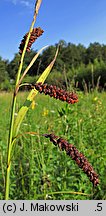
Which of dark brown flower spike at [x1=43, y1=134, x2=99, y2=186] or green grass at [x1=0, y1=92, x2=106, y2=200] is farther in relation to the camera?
green grass at [x1=0, y1=92, x2=106, y2=200]

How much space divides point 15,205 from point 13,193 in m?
1.28

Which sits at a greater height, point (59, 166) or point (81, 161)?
point (81, 161)

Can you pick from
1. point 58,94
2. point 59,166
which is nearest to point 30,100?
point 58,94

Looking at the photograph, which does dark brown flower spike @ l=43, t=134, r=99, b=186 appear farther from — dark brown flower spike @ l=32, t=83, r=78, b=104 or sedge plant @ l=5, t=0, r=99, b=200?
dark brown flower spike @ l=32, t=83, r=78, b=104

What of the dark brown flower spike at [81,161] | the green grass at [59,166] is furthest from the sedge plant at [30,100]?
the green grass at [59,166]

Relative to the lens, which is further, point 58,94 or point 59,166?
point 59,166

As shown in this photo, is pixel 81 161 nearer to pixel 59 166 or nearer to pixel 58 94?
pixel 58 94

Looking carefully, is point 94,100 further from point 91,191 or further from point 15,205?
point 15,205

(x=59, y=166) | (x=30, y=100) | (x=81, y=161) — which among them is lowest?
(x=59, y=166)

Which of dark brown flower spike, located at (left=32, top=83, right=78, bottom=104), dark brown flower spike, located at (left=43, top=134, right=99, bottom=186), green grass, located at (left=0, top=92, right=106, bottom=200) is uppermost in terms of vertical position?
dark brown flower spike, located at (left=32, top=83, right=78, bottom=104)

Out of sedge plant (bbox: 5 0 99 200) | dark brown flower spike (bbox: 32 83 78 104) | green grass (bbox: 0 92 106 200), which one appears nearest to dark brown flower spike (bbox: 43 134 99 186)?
sedge plant (bbox: 5 0 99 200)

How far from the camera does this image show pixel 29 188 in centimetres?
218

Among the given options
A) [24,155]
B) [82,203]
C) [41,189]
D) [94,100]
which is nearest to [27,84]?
[82,203]

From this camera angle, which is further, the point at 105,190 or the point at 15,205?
the point at 105,190
